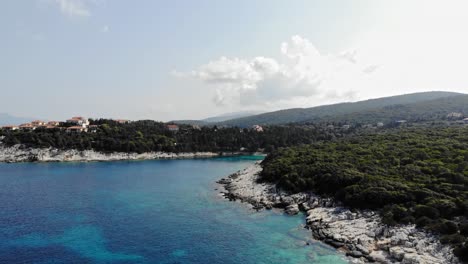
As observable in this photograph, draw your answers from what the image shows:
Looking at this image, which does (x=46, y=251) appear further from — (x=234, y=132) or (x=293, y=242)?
(x=234, y=132)

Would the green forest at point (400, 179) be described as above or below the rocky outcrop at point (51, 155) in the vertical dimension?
below

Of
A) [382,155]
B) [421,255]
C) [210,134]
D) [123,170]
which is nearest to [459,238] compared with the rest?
[421,255]

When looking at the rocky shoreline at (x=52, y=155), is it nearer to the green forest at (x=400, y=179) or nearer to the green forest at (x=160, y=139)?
the green forest at (x=160, y=139)

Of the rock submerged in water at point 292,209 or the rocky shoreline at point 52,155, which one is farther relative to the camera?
the rocky shoreline at point 52,155

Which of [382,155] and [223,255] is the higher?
A: [382,155]

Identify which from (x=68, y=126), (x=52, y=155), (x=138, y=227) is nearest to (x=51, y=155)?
(x=52, y=155)

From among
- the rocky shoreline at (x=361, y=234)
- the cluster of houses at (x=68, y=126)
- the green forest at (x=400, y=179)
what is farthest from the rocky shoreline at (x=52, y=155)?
the rocky shoreline at (x=361, y=234)

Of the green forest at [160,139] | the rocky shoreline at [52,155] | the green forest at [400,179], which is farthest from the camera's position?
the green forest at [160,139]
